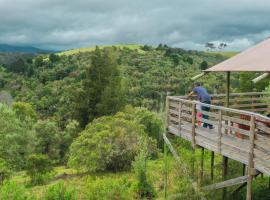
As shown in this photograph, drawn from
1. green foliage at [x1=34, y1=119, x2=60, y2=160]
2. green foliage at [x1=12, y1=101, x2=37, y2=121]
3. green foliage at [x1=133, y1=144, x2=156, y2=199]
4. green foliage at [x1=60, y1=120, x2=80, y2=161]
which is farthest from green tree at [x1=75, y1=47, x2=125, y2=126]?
green foliage at [x1=133, y1=144, x2=156, y2=199]

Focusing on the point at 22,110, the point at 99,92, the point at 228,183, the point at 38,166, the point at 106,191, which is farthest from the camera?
the point at 22,110

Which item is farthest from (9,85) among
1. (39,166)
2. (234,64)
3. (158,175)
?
(234,64)

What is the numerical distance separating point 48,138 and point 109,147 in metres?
27.9

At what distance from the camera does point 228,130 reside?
13586 mm

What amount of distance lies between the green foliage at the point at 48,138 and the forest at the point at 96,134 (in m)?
0.12

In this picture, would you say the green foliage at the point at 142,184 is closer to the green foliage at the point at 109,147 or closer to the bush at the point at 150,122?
the green foliage at the point at 109,147

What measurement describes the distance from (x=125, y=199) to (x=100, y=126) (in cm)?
1305

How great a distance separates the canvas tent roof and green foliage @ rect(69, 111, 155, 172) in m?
12.7

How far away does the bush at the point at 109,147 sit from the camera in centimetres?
2622

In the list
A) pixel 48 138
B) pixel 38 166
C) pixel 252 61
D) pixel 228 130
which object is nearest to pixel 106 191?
pixel 228 130

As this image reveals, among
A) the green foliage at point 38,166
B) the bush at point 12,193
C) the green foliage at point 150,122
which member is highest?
the bush at point 12,193

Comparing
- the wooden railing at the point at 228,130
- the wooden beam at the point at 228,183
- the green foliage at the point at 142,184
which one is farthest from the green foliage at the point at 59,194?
the wooden beam at the point at 228,183

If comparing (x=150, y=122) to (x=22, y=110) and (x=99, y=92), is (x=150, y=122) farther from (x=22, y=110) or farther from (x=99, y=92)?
(x=22, y=110)

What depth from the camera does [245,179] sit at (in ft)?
36.8
